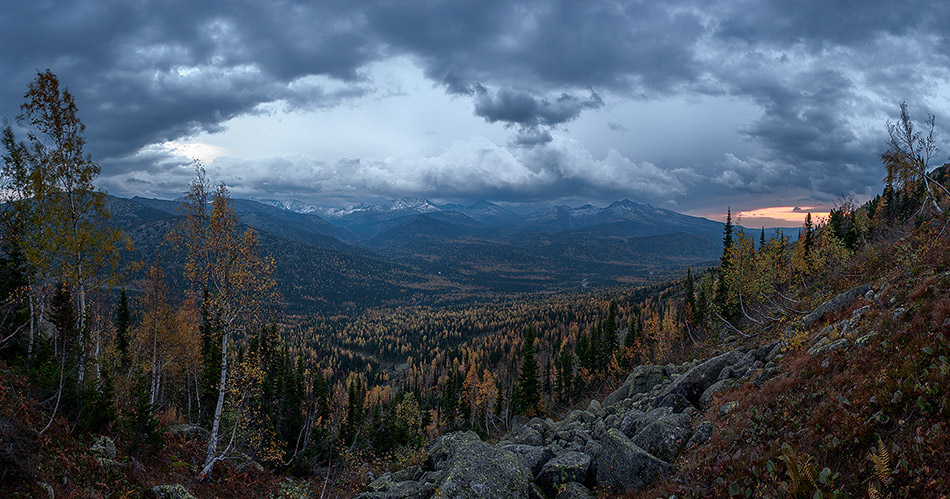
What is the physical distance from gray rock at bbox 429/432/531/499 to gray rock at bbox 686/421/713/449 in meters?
6.24

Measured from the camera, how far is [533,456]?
53.6 feet

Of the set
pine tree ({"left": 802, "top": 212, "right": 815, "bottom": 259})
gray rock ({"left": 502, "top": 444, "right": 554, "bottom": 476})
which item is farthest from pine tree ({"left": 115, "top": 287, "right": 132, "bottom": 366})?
pine tree ({"left": 802, "top": 212, "right": 815, "bottom": 259})

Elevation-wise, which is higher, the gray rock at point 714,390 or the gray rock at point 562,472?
the gray rock at point 714,390

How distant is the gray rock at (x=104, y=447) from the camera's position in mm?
13594

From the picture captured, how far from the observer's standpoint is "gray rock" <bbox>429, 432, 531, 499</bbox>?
12.8m

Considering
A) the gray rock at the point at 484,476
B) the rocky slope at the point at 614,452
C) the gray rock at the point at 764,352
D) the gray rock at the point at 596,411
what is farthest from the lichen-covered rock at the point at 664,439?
the gray rock at the point at 596,411

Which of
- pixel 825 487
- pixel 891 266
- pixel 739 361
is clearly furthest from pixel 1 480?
pixel 891 266

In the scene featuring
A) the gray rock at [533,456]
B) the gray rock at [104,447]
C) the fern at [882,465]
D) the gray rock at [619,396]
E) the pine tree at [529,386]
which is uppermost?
the fern at [882,465]

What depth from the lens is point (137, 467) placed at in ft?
45.5

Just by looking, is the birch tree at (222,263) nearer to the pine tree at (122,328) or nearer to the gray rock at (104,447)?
the gray rock at (104,447)

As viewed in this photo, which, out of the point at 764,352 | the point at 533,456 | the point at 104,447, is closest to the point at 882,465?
the point at 533,456

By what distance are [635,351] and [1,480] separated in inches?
3116

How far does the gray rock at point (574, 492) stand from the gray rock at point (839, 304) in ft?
49.1

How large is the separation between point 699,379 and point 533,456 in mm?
10740
